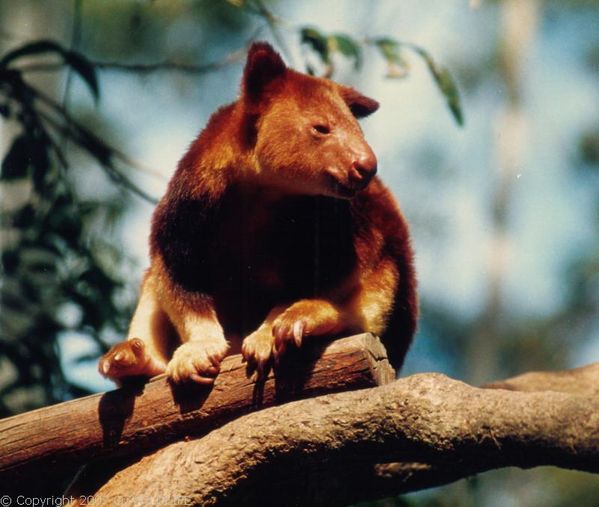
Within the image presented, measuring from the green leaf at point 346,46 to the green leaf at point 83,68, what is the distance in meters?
1.38

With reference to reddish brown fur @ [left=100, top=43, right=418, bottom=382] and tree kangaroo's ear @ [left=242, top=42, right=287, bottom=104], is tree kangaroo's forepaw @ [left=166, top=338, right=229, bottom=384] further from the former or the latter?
tree kangaroo's ear @ [left=242, top=42, right=287, bottom=104]

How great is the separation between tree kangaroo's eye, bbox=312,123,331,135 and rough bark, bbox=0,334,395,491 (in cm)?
105

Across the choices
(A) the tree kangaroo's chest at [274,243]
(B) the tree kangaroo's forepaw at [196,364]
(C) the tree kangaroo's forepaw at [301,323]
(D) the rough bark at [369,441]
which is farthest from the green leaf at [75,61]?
(D) the rough bark at [369,441]

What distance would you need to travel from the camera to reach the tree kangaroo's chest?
385 cm

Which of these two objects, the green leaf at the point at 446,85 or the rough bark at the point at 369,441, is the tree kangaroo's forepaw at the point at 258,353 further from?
the green leaf at the point at 446,85

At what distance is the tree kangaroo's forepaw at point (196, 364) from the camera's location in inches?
134

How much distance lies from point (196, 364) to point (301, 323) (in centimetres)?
45

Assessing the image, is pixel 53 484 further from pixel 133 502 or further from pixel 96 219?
pixel 96 219

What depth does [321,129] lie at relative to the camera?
12.9ft

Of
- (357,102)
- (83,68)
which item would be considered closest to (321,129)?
(357,102)

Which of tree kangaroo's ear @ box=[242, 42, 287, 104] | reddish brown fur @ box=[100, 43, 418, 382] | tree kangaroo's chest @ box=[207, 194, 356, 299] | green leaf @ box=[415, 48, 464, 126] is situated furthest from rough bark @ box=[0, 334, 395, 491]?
green leaf @ box=[415, 48, 464, 126]

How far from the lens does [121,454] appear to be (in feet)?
11.5

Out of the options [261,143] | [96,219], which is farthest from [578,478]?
[261,143]

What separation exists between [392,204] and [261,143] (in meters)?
0.65
